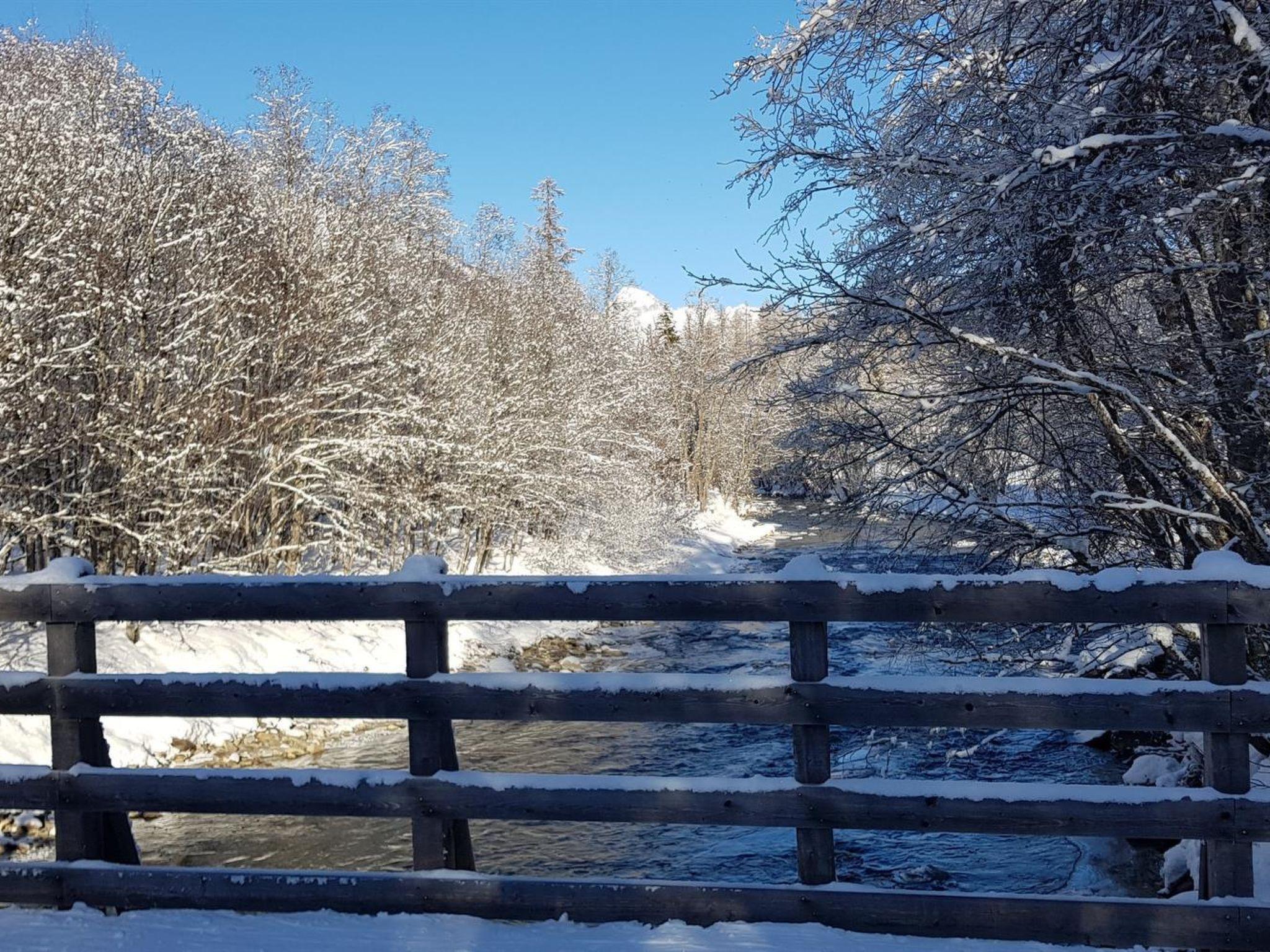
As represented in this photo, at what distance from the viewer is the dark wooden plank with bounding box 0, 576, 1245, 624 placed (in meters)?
3.55

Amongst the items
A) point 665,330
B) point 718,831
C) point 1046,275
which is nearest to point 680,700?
point 1046,275

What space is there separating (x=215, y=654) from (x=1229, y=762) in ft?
44.8

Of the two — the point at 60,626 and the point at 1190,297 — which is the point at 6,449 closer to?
the point at 60,626

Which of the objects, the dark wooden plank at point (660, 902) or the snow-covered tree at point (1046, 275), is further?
the snow-covered tree at point (1046, 275)

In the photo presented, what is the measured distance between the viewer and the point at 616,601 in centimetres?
386

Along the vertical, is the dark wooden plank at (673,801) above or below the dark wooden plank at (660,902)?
above

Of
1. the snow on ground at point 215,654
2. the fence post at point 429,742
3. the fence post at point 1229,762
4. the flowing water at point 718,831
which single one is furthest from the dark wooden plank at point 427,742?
the snow on ground at point 215,654

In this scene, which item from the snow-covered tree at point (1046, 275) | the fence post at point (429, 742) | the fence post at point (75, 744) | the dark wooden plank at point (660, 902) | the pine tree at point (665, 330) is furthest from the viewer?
the pine tree at point (665, 330)

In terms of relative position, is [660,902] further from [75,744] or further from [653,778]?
[75,744]

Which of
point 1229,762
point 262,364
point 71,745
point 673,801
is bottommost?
point 673,801

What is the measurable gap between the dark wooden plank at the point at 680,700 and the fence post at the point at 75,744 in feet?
0.27

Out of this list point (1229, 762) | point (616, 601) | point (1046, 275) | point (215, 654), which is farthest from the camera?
point (215, 654)

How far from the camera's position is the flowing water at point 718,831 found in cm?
836

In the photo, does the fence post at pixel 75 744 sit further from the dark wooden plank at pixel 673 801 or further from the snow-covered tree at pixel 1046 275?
the snow-covered tree at pixel 1046 275
